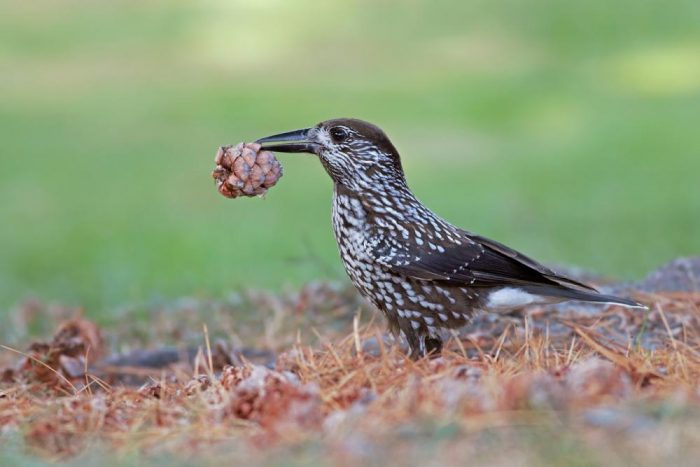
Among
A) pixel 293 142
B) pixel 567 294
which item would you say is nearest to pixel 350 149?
pixel 293 142

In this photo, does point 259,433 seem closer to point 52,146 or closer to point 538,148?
point 538,148

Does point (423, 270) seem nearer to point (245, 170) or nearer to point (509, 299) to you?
point (509, 299)

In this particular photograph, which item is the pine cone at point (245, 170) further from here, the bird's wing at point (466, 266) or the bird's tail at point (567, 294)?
the bird's tail at point (567, 294)

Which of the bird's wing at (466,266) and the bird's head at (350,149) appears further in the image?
the bird's head at (350,149)

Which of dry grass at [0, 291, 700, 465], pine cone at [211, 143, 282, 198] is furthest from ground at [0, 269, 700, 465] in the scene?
pine cone at [211, 143, 282, 198]

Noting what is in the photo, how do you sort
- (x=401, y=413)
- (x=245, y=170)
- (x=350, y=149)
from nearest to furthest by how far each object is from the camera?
(x=401, y=413)
(x=245, y=170)
(x=350, y=149)

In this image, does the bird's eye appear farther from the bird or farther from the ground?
the ground

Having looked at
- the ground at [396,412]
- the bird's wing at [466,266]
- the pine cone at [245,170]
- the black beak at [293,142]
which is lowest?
the ground at [396,412]

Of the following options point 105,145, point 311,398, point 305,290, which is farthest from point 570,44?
point 311,398

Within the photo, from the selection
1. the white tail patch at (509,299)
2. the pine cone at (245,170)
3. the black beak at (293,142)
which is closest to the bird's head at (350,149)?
the black beak at (293,142)
